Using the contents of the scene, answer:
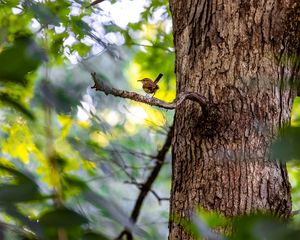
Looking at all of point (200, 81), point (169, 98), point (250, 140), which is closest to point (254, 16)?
point (200, 81)

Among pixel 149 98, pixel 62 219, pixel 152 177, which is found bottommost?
pixel 62 219

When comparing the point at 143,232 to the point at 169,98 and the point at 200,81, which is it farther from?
the point at 169,98

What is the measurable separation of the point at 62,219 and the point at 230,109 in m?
1.07

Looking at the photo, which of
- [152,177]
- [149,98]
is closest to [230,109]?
[149,98]

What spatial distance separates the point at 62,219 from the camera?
352 mm

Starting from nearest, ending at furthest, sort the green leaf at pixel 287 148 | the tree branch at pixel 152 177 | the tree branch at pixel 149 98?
the green leaf at pixel 287 148, the tree branch at pixel 149 98, the tree branch at pixel 152 177

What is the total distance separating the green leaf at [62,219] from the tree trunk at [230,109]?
977 millimetres

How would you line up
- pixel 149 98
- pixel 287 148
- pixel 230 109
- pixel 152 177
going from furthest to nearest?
pixel 152 177, pixel 230 109, pixel 149 98, pixel 287 148

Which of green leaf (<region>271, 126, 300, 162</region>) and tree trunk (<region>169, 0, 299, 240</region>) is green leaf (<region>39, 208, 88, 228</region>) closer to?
green leaf (<region>271, 126, 300, 162</region>)

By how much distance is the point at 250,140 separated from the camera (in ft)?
4.46

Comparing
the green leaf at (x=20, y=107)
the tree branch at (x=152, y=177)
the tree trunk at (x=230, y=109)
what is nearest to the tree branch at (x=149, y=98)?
the tree trunk at (x=230, y=109)

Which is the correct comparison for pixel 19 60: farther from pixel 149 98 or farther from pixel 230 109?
pixel 230 109

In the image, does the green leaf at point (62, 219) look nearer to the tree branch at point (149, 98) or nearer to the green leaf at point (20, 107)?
the green leaf at point (20, 107)

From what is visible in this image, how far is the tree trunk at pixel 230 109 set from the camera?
1354 mm
